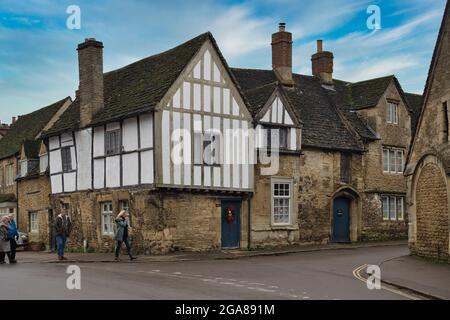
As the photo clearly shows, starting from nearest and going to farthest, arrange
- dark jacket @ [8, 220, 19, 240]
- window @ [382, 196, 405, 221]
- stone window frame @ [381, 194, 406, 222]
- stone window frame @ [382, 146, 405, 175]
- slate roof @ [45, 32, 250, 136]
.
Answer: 1. dark jacket @ [8, 220, 19, 240]
2. slate roof @ [45, 32, 250, 136]
3. stone window frame @ [381, 194, 406, 222]
4. window @ [382, 196, 405, 221]
5. stone window frame @ [382, 146, 405, 175]

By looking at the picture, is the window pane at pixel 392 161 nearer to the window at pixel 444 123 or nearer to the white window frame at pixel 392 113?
the white window frame at pixel 392 113

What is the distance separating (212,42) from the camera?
2677cm

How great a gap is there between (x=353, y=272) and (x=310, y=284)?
3.67 metres

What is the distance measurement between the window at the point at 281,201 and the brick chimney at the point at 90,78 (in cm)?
864

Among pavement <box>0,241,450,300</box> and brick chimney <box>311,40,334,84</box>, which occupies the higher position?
brick chimney <box>311,40,334,84</box>

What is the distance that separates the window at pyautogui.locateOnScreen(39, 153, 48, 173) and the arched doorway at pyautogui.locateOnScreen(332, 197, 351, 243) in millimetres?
14890

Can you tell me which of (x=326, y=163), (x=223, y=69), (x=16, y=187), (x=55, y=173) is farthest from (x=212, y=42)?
(x=16, y=187)

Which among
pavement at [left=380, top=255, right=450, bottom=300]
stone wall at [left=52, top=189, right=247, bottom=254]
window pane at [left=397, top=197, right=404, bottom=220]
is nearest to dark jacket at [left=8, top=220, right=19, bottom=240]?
stone wall at [left=52, top=189, right=247, bottom=254]

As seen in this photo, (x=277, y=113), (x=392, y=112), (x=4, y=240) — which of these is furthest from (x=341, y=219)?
(x=4, y=240)

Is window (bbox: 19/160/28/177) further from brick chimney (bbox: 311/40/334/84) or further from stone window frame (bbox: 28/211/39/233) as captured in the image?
brick chimney (bbox: 311/40/334/84)

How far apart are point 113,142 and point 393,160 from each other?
52.0 feet

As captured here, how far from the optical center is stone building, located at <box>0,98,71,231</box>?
123 ft

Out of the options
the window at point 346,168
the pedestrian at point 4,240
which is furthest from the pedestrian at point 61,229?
the window at point 346,168
